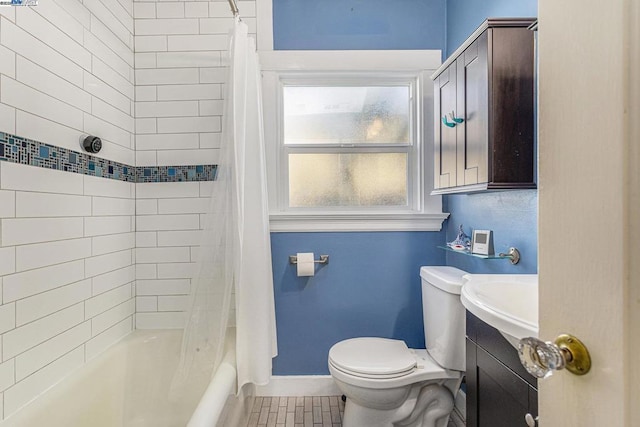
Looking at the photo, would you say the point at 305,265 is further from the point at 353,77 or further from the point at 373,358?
the point at 353,77

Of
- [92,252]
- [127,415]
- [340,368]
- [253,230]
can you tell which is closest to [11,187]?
[92,252]

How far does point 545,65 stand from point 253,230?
1.37 m

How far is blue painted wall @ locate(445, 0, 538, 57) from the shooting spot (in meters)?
1.42

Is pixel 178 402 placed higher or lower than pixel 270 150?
lower

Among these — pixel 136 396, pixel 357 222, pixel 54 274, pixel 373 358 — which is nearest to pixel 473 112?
pixel 357 222

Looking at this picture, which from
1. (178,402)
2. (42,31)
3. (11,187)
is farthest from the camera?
(178,402)

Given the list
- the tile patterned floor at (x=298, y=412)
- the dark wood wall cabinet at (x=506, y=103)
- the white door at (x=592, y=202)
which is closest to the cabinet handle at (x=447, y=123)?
the dark wood wall cabinet at (x=506, y=103)

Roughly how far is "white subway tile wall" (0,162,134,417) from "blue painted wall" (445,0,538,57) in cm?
196

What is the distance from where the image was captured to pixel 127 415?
1689 millimetres

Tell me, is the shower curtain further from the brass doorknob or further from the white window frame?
the brass doorknob

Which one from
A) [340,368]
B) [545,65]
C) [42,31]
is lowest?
[340,368]

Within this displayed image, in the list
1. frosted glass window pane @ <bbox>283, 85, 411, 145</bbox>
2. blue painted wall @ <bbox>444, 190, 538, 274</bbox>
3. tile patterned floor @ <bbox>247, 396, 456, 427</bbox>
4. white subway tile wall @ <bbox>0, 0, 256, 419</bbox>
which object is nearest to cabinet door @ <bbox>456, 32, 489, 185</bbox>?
blue painted wall @ <bbox>444, 190, 538, 274</bbox>

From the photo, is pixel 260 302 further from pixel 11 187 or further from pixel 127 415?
pixel 11 187

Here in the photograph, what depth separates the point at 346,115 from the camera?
2.27 m
